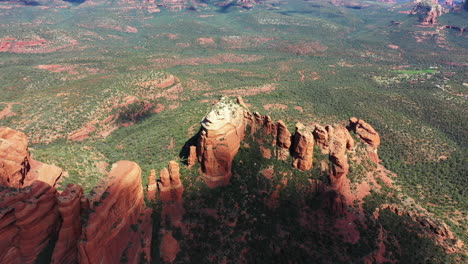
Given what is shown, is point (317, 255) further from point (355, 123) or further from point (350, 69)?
point (350, 69)

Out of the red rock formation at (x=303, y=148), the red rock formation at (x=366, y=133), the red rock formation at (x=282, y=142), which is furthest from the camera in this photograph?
the red rock formation at (x=366, y=133)

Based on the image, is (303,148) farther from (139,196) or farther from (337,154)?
(139,196)

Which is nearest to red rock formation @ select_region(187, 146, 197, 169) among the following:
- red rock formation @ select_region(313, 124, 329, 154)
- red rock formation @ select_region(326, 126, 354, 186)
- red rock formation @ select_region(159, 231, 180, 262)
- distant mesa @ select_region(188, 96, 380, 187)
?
distant mesa @ select_region(188, 96, 380, 187)

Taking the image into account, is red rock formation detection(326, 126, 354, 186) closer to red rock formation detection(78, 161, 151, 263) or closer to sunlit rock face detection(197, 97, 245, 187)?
sunlit rock face detection(197, 97, 245, 187)

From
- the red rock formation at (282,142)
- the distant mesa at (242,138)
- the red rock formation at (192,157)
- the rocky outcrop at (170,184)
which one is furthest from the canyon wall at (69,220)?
the red rock formation at (282,142)

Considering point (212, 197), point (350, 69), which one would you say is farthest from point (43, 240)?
point (350, 69)

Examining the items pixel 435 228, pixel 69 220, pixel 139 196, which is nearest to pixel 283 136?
pixel 139 196

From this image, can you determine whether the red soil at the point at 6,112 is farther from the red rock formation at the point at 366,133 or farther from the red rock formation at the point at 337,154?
the red rock formation at the point at 366,133
